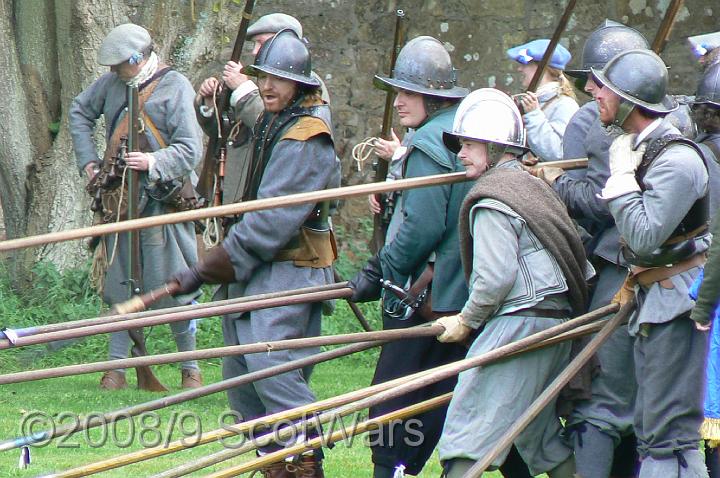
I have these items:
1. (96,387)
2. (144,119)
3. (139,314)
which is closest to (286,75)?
(139,314)

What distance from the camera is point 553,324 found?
17.1ft

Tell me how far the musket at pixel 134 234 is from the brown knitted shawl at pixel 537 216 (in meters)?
3.19

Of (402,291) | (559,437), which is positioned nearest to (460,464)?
(559,437)

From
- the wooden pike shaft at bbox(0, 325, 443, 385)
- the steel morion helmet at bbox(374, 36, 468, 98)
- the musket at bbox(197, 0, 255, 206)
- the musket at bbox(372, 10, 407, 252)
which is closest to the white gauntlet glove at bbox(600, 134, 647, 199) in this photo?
the wooden pike shaft at bbox(0, 325, 443, 385)

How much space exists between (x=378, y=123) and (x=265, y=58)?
19.4 feet

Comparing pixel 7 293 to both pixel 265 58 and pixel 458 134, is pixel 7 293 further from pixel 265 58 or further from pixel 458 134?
pixel 458 134

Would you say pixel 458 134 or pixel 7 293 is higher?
pixel 458 134

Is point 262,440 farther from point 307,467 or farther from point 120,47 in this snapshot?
point 120,47

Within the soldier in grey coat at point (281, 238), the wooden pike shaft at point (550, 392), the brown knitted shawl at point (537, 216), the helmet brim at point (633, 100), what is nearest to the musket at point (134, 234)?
the soldier in grey coat at point (281, 238)

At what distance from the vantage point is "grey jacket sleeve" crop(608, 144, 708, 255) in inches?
193

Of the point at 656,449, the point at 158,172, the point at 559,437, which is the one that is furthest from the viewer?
the point at 158,172

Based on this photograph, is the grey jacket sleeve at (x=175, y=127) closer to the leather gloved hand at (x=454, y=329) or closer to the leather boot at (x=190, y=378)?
the leather boot at (x=190, y=378)

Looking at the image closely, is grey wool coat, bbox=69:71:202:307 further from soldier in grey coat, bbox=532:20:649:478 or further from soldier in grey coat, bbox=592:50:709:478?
soldier in grey coat, bbox=592:50:709:478

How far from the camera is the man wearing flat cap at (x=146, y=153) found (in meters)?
8.12
